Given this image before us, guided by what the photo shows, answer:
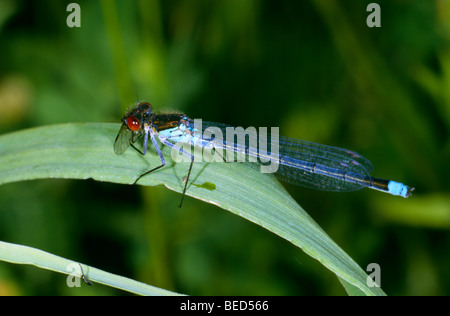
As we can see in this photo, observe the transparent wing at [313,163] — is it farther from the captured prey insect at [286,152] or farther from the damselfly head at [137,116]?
the damselfly head at [137,116]

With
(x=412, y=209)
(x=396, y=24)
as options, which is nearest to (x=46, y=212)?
(x=412, y=209)

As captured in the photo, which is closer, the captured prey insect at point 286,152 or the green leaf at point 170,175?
the green leaf at point 170,175

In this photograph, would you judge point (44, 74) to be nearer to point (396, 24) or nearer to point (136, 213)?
point (136, 213)

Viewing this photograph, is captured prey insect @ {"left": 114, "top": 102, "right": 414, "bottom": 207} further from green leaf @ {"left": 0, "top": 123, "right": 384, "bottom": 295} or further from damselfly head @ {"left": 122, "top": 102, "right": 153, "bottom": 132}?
green leaf @ {"left": 0, "top": 123, "right": 384, "bottom": 295}

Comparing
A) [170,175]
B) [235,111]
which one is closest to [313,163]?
[235,111]

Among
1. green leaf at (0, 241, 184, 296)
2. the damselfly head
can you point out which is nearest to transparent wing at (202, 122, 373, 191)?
the damselfly head

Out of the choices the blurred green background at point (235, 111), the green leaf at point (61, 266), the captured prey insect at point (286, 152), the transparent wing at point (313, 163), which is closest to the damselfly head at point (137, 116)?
the captured prey insect at point (286, 152)

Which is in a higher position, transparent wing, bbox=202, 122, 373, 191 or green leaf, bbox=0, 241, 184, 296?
transparent wing, bbox=202, 122, 373, 191
